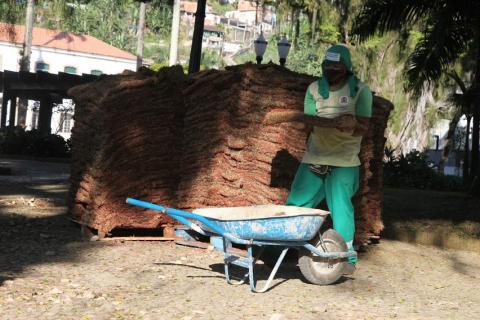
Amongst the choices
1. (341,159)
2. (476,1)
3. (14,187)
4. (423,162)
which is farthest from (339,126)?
(423,162)

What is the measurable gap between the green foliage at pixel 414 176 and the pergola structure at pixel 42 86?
1163 cm

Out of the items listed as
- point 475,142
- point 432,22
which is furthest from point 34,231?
point 475,142

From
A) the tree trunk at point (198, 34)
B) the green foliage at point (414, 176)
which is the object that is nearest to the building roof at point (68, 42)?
the tree trunk at point (198, 34)

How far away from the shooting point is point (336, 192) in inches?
261

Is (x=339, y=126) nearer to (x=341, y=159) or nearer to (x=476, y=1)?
(x=341, y=159)

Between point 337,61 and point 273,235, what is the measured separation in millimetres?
1553

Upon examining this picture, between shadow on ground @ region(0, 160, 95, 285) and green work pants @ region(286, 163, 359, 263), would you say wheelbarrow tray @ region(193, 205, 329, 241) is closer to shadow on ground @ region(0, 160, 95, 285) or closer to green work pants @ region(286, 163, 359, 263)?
green work pants @ region(286, 163, 359, 263)

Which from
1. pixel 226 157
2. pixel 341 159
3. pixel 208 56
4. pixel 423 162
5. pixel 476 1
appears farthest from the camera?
pixel 208 56

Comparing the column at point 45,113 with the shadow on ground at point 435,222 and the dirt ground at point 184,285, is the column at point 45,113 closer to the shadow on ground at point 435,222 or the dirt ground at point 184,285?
the shadow on ground at point 435,222

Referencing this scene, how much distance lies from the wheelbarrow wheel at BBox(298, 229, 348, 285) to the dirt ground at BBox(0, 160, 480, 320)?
0.29 feet

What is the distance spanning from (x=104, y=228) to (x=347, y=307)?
3221mm

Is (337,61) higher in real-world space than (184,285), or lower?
higher

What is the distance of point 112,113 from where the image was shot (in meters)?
8.02

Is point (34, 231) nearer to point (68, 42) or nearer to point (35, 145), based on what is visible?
point (35, 145)
